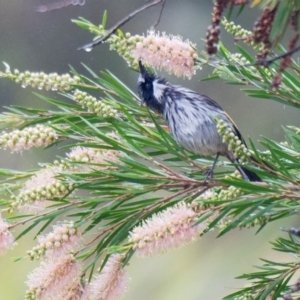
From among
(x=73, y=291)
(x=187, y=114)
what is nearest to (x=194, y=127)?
(x=187, y=114)

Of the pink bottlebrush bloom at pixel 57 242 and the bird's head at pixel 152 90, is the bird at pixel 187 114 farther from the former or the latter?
the pink bottlebrush bloom at pixel 57 242

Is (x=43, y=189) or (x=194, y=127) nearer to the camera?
(x=43, y=189)

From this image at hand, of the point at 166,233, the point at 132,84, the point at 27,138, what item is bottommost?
the point at 166,233

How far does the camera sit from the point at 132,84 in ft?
2.38

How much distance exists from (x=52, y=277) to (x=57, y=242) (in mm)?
39

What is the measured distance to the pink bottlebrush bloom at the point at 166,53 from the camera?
0.39 metres

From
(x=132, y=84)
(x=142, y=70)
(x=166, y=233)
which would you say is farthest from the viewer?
(x=132, y=84)

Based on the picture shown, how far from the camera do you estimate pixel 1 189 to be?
0.45m

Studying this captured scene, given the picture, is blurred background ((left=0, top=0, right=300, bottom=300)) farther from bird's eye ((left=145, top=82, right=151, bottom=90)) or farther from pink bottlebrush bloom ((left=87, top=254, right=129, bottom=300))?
pink bottlebrush bloom ((left=87, top=254, right=129, bottom=300))

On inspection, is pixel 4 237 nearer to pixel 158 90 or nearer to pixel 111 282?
pixel 111 282

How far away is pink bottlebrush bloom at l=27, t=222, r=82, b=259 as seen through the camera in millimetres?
349

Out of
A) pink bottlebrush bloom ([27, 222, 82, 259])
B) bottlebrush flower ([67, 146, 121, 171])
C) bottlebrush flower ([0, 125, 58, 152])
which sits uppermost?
bottlebrush flower ([0, 125, 58, 152])

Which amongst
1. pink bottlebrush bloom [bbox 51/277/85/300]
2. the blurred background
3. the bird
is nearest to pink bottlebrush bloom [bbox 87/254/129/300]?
pink bottlebrush bloom [bbox 51/277/85/300]

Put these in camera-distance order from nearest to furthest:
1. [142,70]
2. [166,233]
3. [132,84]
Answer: [166,233] → [142,70] → [132,84]
